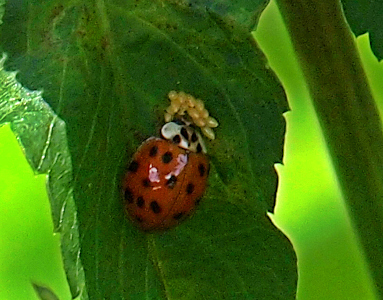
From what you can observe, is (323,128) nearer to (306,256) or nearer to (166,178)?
(166,178)

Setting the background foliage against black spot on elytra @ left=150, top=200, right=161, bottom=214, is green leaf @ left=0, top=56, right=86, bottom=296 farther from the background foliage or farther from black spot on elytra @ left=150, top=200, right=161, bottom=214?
the background foliage

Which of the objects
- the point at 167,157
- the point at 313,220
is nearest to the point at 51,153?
the point at 167,157

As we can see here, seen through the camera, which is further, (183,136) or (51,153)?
(183,136)

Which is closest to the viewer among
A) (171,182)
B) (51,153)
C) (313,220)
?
(51,153)

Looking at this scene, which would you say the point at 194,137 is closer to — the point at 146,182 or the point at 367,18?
the point at 146,182

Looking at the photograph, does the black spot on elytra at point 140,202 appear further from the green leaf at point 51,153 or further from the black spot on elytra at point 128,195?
the green leaf at point 51,153

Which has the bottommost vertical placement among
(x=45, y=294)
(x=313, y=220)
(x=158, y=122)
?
(x=313, y=220)

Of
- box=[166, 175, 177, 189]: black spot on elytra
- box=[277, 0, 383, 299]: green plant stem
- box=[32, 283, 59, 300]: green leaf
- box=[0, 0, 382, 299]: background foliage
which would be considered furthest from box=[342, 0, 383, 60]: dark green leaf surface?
box=[0, 0, 382, 299]: background foliage

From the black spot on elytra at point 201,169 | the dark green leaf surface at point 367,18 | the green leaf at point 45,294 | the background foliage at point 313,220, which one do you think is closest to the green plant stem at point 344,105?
the dark green leaf surface at point 367,18

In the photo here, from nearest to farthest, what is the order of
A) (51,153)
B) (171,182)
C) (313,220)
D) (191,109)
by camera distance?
1. (51,153)
2. (191,109)
3. (171,182)
4. (313,220)
